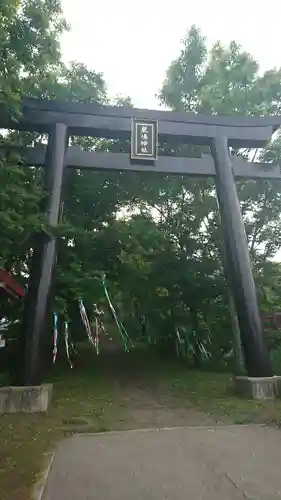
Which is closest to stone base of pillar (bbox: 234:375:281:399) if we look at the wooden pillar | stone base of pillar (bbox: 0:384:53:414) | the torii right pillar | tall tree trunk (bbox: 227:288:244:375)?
the torii right pillar

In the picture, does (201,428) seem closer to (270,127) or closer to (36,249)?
(36,249)

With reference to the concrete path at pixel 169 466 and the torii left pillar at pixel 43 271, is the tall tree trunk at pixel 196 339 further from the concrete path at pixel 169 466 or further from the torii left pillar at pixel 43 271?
the concrete path at pixel 169 466

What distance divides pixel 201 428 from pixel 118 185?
8376 mm

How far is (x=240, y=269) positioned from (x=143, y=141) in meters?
3.77

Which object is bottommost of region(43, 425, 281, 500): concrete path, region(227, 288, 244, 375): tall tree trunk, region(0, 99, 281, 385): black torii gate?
region(43, 425, 281, 500): concrete path

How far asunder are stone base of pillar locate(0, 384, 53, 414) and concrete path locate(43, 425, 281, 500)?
71.4 inches

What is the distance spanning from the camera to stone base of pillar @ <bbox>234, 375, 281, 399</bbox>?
331 inches

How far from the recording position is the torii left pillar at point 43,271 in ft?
26.0

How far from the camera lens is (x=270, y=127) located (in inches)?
415

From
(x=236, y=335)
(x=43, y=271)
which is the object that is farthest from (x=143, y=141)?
(x=236, y=335)

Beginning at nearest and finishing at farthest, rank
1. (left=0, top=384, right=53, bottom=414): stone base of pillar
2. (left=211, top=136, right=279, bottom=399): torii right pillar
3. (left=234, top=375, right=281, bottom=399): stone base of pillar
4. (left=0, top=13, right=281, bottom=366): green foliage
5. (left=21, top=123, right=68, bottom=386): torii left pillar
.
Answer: (left=0, top=384, right=53, bottom=414): stone base of pillar → (left=21, top=123, right=68, bottom=386): torii left pillar → (left=234, top=375, right=281, bottom=399): stone base of pillar → (left=211, top=136, right=279, bottom=399): torii right pillar → (left=0, top=13, right=281, bottom=366): green foliage

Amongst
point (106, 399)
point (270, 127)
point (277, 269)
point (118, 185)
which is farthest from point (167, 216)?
point (106, 399)

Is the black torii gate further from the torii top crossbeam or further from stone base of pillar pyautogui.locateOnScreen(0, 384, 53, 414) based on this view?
stone base of pillar pyautogui.locateOnScreen(0, 384, 53, 414)

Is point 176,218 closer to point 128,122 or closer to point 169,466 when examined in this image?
point 128,122
